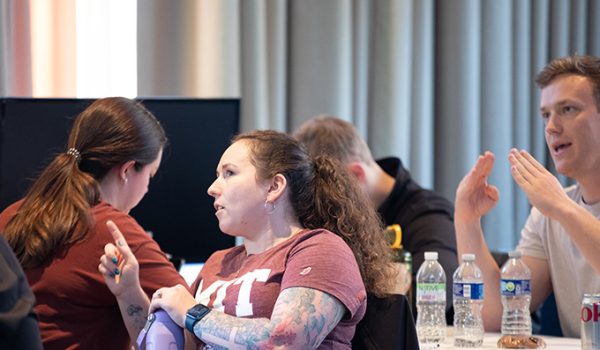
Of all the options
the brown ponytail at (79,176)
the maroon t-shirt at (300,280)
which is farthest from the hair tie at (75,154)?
the maroon t-shirt at (300,280)

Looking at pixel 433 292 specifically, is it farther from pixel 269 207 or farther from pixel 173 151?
pixel 173 151

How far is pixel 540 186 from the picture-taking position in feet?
9.06

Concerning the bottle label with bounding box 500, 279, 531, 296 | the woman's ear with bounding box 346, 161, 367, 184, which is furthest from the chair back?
the woman's ear with bounding box 346, 161, 367, 184

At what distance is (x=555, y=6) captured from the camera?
16.6 ft

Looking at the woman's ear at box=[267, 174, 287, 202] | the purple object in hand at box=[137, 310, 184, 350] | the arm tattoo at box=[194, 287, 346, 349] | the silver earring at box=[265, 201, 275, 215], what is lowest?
the purple object in hand at box=[137, 310, 184, 350]

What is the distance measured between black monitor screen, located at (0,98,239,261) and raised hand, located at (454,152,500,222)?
33.9 inches

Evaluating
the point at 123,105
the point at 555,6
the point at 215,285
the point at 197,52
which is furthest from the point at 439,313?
the point at 555,6

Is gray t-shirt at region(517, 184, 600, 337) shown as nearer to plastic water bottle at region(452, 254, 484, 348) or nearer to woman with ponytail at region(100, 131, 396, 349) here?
plastic water bottle at region(452, 254, 484, 348)

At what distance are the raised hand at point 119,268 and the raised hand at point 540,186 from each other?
1.15 meters

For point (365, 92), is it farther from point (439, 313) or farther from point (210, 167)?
point (439, 313)

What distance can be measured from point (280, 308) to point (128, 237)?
56cm

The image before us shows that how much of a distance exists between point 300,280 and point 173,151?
55.8 inches

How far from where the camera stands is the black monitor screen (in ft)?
10.7

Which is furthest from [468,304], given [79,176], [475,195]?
[79,176]
